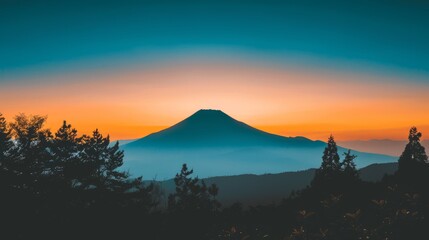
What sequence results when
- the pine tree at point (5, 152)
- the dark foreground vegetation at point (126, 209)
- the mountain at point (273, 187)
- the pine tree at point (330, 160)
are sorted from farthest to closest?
the mountain at point (273, 187) → the pine tree at point (330, 160) → the pine tree at point (5, 152) → the dark foreground vegetation at point (126, 209)

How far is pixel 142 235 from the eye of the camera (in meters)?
21.8

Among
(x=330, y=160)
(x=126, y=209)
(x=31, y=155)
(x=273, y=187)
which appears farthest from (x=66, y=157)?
(x=273, y=187)

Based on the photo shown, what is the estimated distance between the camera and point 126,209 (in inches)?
1167

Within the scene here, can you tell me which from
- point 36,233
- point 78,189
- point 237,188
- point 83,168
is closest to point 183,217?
point 36,233

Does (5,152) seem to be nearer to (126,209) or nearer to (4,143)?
(4,143)

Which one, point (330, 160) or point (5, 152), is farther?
point (330, 160)

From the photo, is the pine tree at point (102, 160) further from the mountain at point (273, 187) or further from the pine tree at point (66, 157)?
the mountain at point (273, 187)

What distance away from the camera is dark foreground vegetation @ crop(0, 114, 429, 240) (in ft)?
35.4

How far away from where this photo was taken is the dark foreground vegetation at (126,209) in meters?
10.8

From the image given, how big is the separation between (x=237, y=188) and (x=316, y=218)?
182 meters

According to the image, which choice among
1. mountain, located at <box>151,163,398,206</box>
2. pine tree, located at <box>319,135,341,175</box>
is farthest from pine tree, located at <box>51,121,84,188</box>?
mountain, located at <box>151,163,398,206</box>

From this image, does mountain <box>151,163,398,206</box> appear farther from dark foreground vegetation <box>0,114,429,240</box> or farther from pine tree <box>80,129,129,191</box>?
dark foreground vegetation <box>0,114,429,240</box>

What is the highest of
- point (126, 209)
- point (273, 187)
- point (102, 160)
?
point (102, 160)

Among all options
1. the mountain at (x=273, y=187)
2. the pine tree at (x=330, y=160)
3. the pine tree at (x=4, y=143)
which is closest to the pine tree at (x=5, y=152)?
the pine tree at (x=4, y=143)
